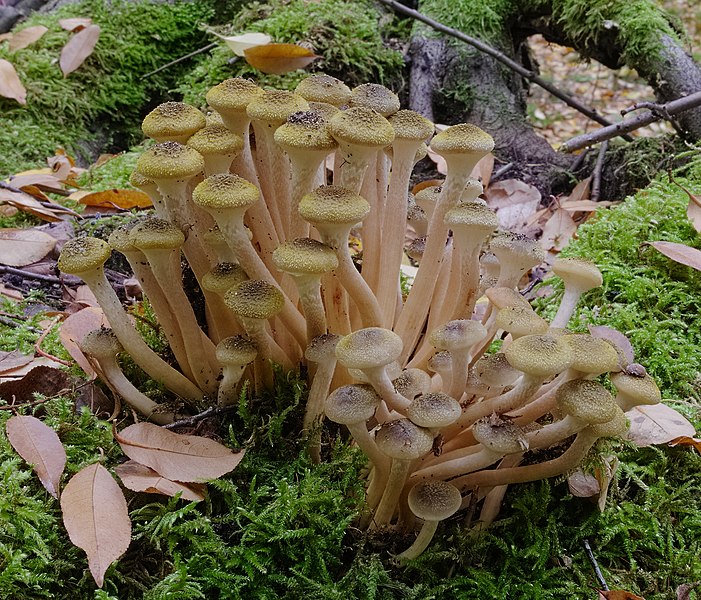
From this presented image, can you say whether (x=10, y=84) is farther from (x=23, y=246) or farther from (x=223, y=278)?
(x=223, y=278)

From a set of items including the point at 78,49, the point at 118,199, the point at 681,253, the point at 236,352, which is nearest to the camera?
the point at 236,352

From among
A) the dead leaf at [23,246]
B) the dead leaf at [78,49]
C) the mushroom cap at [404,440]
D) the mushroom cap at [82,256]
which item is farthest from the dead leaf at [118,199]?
the mushroom cap at [404,440]

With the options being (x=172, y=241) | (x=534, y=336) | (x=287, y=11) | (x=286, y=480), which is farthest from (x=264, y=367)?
(x=287, y=11)

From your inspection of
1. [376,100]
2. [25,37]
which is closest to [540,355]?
[376,100]

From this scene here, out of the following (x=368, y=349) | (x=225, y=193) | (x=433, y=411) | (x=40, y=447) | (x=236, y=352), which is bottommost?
(x=40, y=447)

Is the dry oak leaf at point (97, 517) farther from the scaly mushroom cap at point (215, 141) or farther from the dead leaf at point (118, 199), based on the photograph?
the dead leaf at point (118, 199)

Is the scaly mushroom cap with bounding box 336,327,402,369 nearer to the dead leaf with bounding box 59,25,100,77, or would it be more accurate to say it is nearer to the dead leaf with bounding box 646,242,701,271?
the dead leaf with bounding box 646,242,701,271
